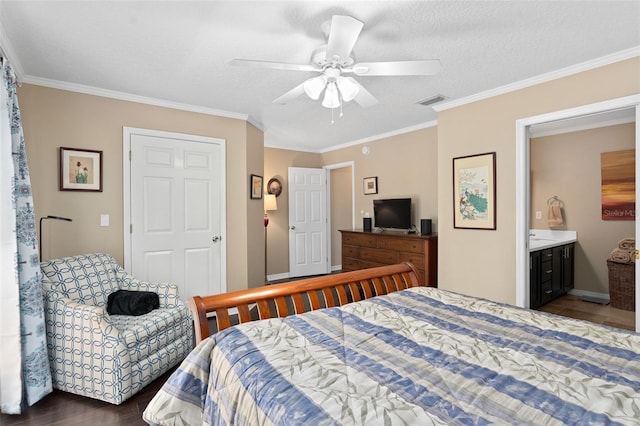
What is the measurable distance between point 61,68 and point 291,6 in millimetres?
2139

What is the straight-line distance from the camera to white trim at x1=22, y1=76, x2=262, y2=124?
287 centimetres

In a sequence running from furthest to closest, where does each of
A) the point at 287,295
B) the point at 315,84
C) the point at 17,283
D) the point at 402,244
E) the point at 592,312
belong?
the point at 402,244 → the point at 592,312 → the point at 315,84 → the point at 17,283 → the point at 287,295

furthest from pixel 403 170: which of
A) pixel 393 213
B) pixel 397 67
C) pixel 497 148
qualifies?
pixel 397 67

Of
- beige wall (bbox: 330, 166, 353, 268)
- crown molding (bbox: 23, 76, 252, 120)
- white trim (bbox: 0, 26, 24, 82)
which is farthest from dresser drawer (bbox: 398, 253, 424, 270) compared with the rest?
white trim (bbox: 0, 26, 24, 82)

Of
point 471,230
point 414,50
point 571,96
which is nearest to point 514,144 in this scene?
point 571,96

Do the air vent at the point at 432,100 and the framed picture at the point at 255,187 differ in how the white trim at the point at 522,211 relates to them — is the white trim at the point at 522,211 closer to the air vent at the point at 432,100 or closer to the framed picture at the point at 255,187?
the air vent at the point at 432,100

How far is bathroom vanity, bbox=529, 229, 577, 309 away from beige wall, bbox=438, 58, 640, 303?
1.98 ft

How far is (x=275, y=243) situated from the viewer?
5.79 meters

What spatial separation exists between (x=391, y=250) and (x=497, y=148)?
1850 millimetres

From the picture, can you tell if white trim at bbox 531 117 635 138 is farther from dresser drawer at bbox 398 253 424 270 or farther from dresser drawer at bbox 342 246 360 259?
dresser drawer at bbox 342 246 360 259

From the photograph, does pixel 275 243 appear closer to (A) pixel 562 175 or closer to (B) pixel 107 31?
(B) pixel 107 31

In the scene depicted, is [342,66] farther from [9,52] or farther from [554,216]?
[554,216]

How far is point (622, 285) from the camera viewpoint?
382 cm

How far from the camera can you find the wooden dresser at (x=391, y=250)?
401 centimetres
